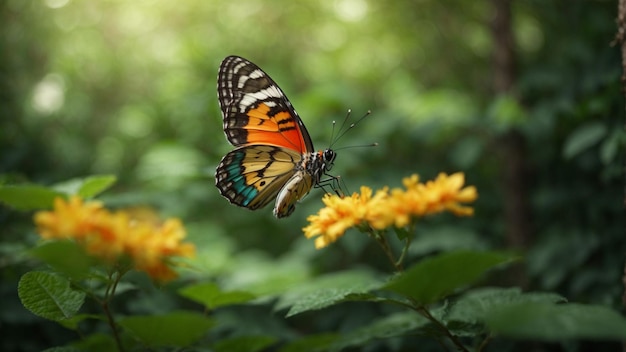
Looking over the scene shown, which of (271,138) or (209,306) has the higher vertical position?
(271,138)

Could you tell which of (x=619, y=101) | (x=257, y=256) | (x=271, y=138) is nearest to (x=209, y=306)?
(x=271, y=138)

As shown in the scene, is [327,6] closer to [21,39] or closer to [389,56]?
[389,56]

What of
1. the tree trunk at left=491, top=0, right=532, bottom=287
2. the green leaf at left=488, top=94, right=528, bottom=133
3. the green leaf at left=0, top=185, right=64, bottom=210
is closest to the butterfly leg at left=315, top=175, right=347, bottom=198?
the green leaf at left=0, top=185, right=64, bottom=210

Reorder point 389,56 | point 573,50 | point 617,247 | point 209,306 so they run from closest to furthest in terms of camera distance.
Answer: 1. point 209,306
2. point 617,247
3. point 573,50
4. point 389,56

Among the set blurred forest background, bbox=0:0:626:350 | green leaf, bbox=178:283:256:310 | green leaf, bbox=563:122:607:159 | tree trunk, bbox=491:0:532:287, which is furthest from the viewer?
tree trunk, bbox=491:0:532:287

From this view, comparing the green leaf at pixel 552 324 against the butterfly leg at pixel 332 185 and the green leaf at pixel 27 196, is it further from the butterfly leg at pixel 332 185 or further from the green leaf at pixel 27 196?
the green leaf at pixel 27 196

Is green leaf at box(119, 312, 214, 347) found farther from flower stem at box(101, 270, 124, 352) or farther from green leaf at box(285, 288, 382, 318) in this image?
green leaf at box(285, 288, 382, 318)

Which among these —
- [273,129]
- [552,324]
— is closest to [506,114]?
[273,129]

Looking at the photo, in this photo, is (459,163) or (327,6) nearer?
(459,163)
